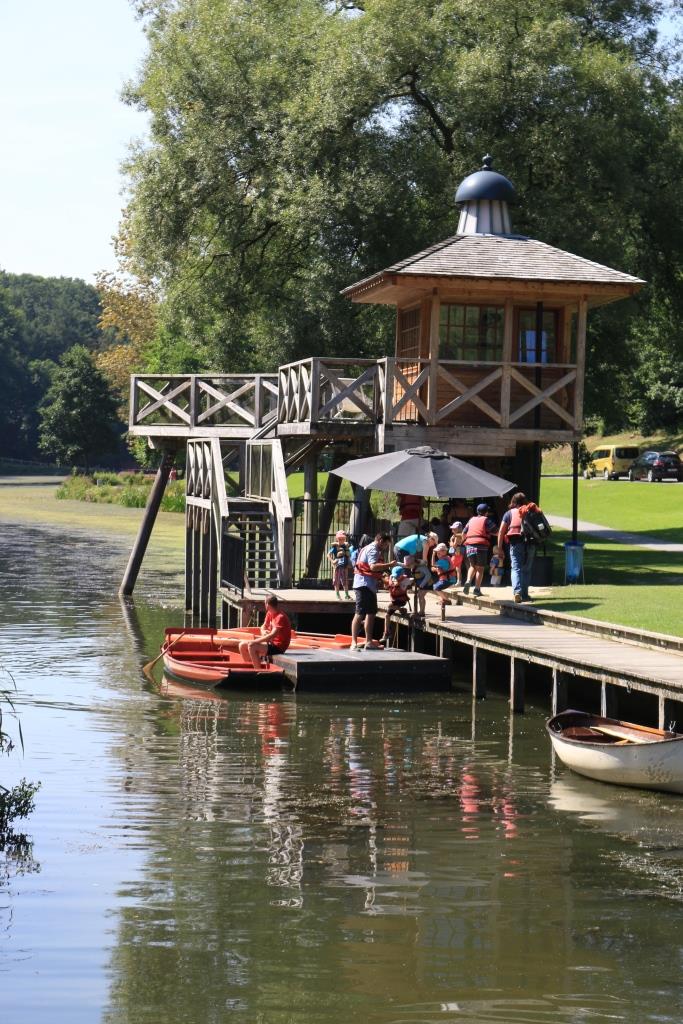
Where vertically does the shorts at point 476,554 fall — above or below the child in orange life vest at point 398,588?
above

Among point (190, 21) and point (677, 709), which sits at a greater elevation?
point (190, 21)

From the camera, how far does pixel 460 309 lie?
102 feet

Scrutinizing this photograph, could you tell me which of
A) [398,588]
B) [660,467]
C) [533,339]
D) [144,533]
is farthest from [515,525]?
[660,467]

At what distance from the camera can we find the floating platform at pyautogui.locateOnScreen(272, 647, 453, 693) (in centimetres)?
2367

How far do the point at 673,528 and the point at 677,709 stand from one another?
32.5 metres

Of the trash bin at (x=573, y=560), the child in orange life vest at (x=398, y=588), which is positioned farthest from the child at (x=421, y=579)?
the trash bin at (x=573, y=560)

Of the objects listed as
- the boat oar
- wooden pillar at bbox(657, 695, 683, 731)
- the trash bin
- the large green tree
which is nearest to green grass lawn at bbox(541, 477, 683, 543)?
the large green tree

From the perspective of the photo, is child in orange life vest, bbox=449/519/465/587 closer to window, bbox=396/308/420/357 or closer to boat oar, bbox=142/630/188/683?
window, bbox=396/308/420/357

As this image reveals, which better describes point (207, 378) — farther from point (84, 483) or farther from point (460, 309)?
point (84, 483)

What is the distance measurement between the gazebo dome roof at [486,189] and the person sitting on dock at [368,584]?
1077 cm

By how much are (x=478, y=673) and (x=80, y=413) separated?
311 ft

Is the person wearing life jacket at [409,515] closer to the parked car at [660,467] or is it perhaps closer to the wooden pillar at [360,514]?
the wooden pillar at [360,514]

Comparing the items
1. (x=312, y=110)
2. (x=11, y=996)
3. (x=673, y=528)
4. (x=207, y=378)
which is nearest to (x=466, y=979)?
(x=11, y=996)

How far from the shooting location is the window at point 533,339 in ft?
103
